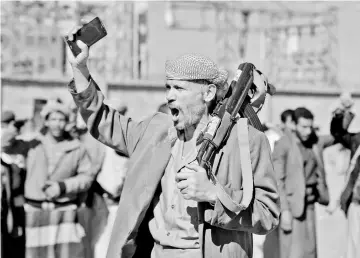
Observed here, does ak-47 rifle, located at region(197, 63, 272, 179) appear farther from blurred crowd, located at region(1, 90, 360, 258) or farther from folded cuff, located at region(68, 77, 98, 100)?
blurred crowd, located at region(1, 90, 360, 258)

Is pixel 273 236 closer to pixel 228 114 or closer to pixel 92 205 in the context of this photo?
pixel 92 205

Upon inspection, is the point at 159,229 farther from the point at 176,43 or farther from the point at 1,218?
the point at 176,43

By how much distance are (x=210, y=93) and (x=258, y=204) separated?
64 cm

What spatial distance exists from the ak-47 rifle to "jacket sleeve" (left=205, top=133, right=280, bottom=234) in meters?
0.15

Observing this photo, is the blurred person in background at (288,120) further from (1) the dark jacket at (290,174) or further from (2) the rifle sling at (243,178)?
(2) the rifle sling at (243,178)

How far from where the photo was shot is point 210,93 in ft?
15.3

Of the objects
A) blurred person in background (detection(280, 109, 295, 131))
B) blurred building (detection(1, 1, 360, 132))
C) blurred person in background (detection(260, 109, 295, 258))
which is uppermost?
blurred building (detection(1, 1, 360, 132))

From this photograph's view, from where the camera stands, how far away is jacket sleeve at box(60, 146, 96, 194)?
349 inches

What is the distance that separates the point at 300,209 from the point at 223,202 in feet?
18.0

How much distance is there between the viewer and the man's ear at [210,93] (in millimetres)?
4645

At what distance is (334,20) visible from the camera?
1630 centimetres

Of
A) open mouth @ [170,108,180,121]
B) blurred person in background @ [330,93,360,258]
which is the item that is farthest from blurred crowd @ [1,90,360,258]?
open mouth @ [170,108,180,121]

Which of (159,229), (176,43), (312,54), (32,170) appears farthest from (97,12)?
(159,229)

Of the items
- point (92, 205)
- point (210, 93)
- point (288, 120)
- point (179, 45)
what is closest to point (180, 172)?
point (210, 93)
